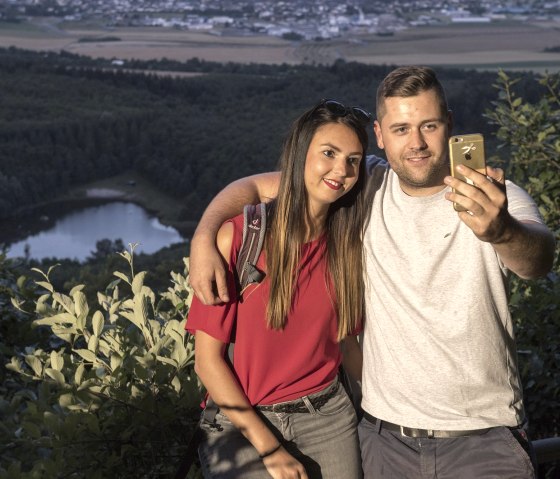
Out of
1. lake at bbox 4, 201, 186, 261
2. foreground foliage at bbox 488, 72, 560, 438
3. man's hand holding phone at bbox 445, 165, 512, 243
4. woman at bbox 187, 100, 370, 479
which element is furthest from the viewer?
lake at bbox 4, 201, 186, 261

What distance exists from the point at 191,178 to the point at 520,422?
48.8 metres

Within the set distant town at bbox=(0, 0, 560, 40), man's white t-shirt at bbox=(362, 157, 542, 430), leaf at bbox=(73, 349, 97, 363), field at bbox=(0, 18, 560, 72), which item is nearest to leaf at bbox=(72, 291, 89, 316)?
leaf at bbox=(73, 349, 97, 363)

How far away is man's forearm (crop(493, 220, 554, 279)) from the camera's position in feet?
5.64

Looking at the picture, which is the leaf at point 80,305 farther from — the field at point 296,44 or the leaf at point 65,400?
the field at point 296,44

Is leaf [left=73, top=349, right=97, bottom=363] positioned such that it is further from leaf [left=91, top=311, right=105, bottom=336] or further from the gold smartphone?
the gold smartphone

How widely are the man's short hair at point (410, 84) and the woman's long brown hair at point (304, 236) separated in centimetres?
10

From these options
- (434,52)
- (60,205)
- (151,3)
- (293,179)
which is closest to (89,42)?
(151,3)

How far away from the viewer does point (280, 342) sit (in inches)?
78.6

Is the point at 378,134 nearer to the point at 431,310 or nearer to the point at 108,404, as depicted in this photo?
the point at 431,310

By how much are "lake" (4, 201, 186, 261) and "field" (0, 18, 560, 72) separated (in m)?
17.7

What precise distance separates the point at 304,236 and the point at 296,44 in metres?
70.4

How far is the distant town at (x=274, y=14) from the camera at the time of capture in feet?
229

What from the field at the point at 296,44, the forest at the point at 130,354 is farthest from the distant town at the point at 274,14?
the forest at the point at 130,354

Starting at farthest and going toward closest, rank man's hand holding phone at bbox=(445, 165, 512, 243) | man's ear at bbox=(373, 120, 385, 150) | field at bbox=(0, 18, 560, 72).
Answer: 1. field at bbox=(0, 18, 560, 72)
2. man's ear at bbox=(373, 120, 385, 150)
3. man's hand holding phone at bbox=(445, 165, 512, 243)
